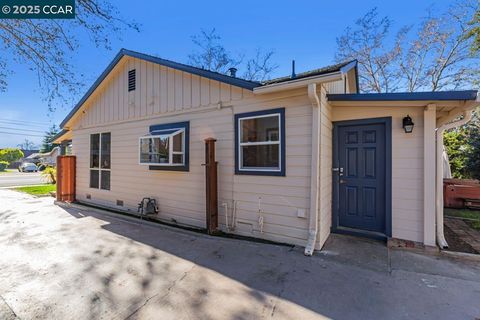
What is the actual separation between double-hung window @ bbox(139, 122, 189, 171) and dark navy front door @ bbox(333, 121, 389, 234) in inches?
132

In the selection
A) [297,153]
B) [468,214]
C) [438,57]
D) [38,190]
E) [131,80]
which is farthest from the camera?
[438,57]

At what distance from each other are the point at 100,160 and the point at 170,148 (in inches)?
155

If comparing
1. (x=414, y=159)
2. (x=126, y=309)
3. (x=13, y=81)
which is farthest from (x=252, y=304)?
(x=13, y=81)

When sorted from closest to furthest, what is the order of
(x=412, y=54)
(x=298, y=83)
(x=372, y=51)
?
(x=298, y=83) < (x=412, y=54) < (x=372, y=51)

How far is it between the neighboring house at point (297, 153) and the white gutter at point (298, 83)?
2cm

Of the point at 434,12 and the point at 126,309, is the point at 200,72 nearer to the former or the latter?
the point at 126,309

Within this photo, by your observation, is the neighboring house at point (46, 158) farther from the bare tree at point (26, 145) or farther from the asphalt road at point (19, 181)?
the bare tree at point (26, 145)

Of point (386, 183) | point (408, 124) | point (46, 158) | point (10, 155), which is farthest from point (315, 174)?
point (10, 155)

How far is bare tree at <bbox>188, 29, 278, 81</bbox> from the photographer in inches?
632

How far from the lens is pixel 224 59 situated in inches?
644

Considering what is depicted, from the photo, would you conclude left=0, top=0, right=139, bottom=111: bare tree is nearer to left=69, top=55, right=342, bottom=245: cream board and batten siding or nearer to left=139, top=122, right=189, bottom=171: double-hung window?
left=69, top=55, right=342, bottom=245: cream board and batten siding

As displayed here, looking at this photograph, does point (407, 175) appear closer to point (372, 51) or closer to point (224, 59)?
point (372, 51)

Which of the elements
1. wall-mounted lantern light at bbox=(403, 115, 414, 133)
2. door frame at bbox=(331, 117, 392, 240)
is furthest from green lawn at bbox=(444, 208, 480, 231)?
wall-mounted lantern light at bbox=(403, 115, 414, 133)

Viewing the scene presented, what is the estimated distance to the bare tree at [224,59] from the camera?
52.6 ft
